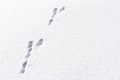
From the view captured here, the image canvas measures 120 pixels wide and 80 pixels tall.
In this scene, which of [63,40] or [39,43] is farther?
[63,40]

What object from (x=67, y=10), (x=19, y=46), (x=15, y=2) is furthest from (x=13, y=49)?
(x=15, y=2)

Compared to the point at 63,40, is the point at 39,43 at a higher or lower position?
lower

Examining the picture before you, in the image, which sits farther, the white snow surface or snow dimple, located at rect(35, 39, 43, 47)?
snow dimple, located at rect(35, 39, 43, 47)

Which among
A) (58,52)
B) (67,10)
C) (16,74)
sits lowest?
(16,74)

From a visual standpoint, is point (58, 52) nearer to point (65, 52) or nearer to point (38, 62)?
point (65, 52)

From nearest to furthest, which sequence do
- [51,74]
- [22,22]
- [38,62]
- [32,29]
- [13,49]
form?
1. [51,74]
2. [38,62]
3. [13,49]
4. [32,29]
5. [22,22]

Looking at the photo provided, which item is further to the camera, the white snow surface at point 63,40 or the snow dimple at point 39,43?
the snow dimple at point 39,43

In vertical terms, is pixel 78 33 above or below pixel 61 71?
above

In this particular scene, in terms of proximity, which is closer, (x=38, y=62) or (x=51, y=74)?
(x=51, y=74)
